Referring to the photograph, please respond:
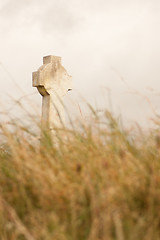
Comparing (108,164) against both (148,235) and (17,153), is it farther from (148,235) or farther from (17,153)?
(17,153)

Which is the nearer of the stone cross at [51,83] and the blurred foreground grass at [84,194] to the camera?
the blurred foreground grass at [84,194]

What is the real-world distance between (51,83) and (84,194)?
128 inches

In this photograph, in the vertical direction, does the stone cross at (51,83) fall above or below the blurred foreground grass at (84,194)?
above

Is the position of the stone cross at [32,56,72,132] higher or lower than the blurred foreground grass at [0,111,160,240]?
higher

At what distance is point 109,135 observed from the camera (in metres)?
2.63

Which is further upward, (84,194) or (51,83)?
(51,83)

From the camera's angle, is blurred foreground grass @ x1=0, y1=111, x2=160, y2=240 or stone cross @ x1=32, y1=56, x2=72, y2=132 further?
stone cross @ x1=32, y1=56, x2=72, y2=132

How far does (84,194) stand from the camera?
199cm

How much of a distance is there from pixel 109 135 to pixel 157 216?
2.62 feet

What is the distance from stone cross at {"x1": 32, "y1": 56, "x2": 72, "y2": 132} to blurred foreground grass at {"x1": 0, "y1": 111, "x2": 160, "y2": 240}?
2.51m

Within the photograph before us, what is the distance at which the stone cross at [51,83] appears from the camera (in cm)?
503

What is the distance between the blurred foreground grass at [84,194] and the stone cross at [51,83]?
8.22ft

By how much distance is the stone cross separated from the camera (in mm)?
5031

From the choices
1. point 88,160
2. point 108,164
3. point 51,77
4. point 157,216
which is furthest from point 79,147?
point 51,77
